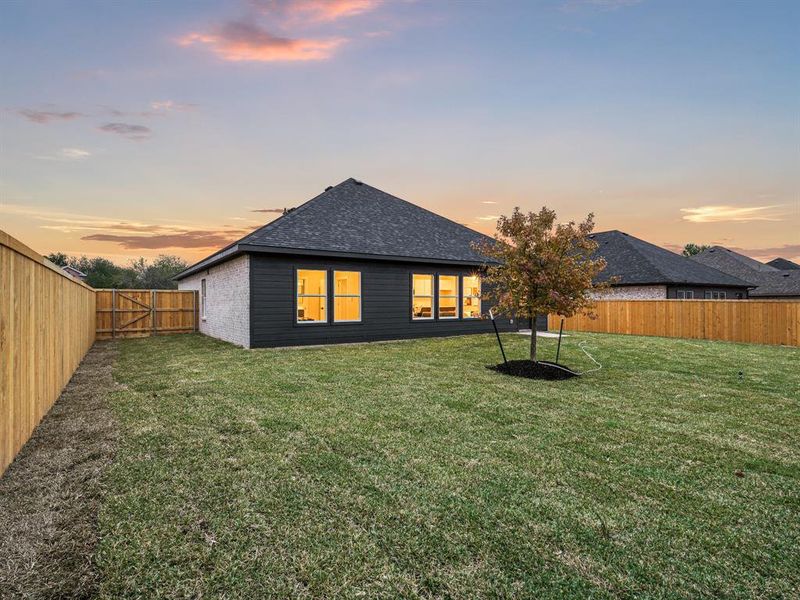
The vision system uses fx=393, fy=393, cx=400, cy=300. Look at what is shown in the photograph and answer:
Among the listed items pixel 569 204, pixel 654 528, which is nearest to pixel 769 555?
pixel 654 528

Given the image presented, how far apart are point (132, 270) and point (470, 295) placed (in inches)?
1892

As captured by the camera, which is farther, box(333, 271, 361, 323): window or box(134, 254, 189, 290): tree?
box(134, 254, 189, 290): tree

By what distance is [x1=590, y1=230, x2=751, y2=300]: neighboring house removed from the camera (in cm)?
2081

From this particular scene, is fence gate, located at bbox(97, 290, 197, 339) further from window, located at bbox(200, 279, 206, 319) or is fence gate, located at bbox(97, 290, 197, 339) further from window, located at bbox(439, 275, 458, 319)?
window, located at bbox(439, 275, 458, 319)

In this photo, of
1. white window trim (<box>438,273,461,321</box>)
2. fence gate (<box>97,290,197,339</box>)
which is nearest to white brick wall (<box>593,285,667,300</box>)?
white window trim (<box>438,273,461,321</box>)

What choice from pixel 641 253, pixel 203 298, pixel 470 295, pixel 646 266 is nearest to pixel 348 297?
pixel 470 295

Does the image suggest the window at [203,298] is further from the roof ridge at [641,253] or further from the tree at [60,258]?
the tree at [60,258]

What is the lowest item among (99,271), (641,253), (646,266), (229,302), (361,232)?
(229,302)

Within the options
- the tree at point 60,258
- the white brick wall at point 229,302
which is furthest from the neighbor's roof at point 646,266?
the tree at point 60,258

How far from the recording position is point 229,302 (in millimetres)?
12719

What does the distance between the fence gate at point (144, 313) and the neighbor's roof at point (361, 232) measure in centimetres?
158

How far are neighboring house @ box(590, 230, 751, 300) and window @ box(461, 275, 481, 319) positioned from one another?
8.12 metres

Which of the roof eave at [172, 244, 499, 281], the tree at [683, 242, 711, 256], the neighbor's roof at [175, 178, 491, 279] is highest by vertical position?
the tree at [683, 242, 711, 256]

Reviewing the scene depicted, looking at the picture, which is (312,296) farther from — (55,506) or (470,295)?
(55,506)
